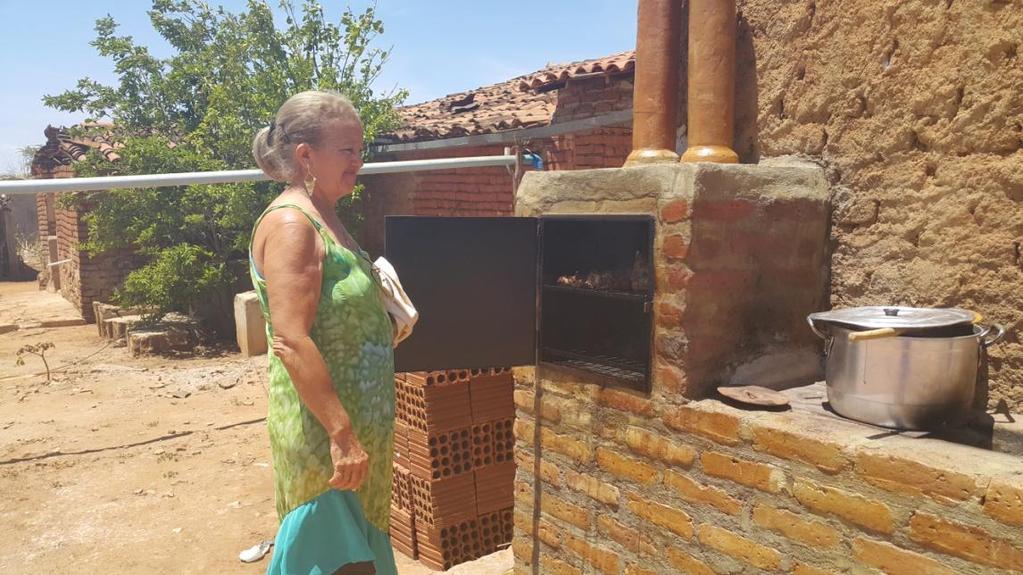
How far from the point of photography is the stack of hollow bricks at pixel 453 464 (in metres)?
4.57

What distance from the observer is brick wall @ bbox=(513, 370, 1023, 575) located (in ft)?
5.88

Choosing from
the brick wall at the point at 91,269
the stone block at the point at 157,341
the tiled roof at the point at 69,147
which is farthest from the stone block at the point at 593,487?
the brick wall at the point at 91,269

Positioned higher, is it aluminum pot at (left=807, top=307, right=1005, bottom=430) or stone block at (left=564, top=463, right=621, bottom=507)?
aluminum pot at (left=807, top=307, right=1005, bottom=430)

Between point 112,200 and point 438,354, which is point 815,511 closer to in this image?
point 438,354

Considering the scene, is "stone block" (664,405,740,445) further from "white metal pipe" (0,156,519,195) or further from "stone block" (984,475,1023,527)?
"white metal pipe" (0,156,519,195)

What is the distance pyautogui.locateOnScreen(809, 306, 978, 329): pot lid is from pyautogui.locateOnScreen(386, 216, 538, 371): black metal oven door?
47.7 inches

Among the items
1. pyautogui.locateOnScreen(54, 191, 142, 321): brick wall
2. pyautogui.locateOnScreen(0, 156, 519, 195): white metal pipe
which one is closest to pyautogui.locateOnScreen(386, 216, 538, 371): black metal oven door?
pyautogui.locateOnScreen(0, 156, 519, 195): white metal pipe

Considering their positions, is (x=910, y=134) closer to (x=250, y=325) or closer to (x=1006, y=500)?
(x=1006, y=500)

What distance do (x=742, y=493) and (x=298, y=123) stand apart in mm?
1824

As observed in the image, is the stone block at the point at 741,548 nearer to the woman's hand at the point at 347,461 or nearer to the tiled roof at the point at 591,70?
the woman's hand at the point at 347,461

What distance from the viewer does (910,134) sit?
251cm

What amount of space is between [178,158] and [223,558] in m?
7.43

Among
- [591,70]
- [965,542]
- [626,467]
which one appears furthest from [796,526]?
[591,70]

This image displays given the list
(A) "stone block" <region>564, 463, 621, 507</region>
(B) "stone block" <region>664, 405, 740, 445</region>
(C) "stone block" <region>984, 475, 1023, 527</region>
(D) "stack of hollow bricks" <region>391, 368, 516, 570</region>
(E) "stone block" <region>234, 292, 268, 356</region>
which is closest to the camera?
(C) "stone block" <region>984, 475, 1023, 527</region>
